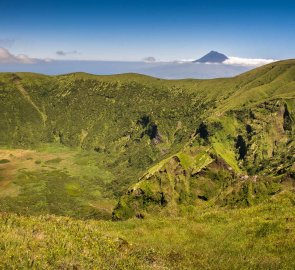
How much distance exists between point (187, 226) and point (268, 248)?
548 inches

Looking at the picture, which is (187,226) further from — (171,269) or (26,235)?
(26,235)

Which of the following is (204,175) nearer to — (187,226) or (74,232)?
(187,226)

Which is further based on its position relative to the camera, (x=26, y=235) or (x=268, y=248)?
(x=268, y=248)

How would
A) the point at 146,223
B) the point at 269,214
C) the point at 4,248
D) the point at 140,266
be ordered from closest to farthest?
the point at 4,248
the point at 140,266
the point at 269,214
the point at 146,223

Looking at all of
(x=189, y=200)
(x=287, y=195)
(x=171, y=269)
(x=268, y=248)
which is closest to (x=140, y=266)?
(x=171, y=269)

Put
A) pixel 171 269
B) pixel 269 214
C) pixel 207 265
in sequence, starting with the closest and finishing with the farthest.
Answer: pixel 171 269
pixel 207 265
pixel 269 214

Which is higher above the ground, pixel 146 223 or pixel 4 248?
pixel 4 248

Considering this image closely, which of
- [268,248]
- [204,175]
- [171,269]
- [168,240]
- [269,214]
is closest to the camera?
[171,269]

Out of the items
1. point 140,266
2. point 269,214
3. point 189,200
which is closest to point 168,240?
point 269,214

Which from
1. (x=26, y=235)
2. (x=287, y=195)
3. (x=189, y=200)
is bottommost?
(x=189, y=200)

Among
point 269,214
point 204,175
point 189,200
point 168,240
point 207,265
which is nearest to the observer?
point 207,265

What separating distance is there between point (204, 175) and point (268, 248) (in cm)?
16048

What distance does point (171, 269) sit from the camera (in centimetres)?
3123

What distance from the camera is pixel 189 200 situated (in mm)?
183500
